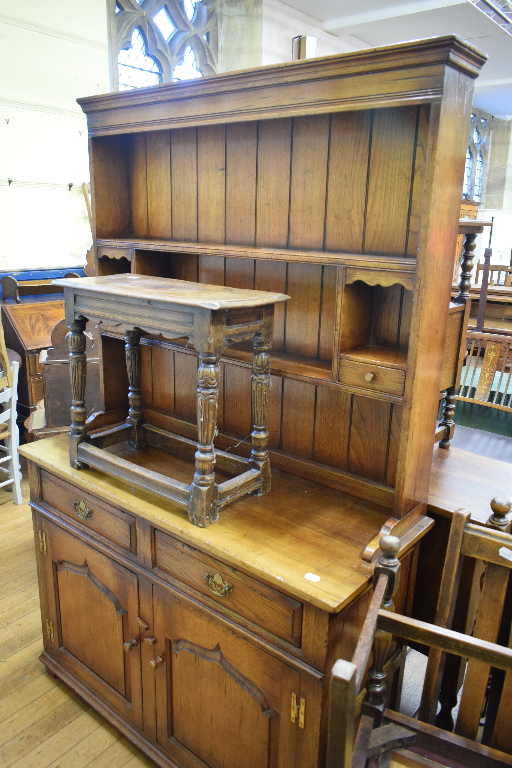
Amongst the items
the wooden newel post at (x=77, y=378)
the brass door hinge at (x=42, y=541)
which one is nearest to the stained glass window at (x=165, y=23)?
the wooden newel post at (x=77, y=378)

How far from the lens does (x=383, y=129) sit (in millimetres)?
1479

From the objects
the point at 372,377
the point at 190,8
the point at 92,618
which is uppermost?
the point at 190,8

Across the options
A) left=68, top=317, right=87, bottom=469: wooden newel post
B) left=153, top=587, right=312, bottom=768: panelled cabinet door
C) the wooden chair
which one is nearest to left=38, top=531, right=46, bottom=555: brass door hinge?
left=68, top=317, right=87, bottom=469: wooden newel post

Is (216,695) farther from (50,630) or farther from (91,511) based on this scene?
(50,630)

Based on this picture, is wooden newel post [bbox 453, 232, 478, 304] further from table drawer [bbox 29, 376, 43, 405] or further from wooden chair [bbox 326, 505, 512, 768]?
table drawer [bbox 29, 376, 43, 405]

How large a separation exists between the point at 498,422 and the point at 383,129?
84.5 inches

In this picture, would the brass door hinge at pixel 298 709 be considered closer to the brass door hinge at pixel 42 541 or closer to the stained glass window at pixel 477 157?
the brass door hinge at pixel 42 541

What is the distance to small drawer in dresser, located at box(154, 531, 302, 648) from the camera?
1.32 meters

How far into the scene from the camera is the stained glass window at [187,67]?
205 inches

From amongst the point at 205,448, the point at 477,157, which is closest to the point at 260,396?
the point at 205,448

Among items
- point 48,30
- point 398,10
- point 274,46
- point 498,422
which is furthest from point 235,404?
point 398,10

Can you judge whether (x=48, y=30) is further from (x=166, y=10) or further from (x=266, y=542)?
(x=266, y=542)

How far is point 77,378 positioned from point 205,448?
614 mm

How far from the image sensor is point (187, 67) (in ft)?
17.4
